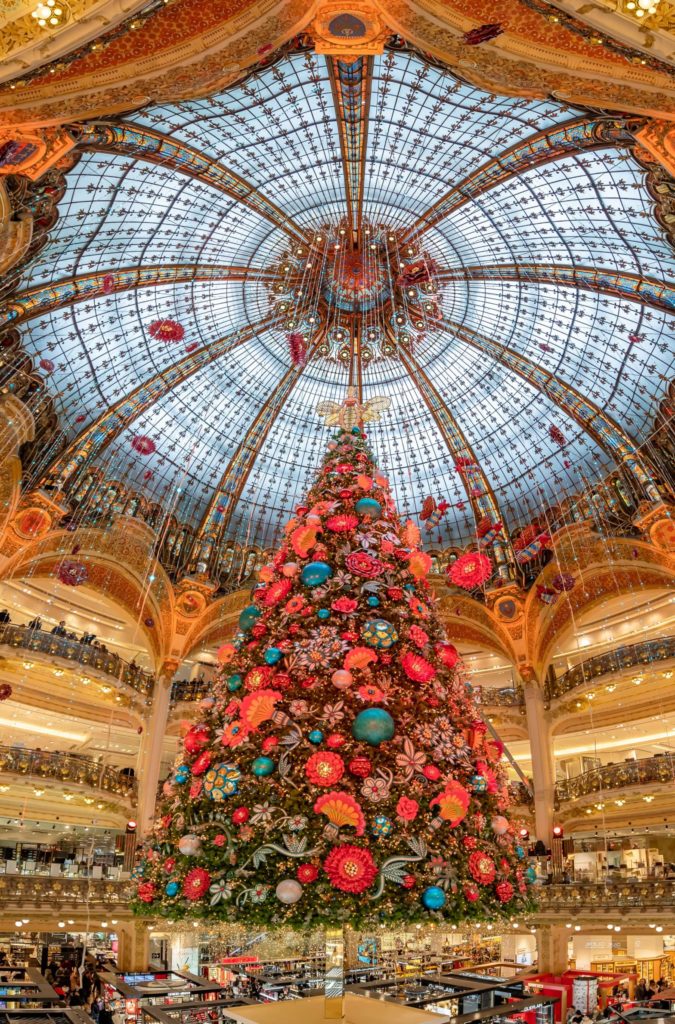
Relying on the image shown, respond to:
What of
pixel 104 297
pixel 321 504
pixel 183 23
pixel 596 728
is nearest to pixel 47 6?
pixel 183 23

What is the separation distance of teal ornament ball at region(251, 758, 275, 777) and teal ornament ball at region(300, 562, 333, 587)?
68.9 inches

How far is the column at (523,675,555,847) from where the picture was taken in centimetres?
2266

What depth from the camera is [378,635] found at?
6426 mm

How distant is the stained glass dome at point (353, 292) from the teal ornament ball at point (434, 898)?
35.6 ft

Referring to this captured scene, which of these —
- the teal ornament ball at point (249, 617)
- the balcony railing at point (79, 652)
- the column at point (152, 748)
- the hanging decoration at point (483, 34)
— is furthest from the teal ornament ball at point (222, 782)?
the column at point (152, 748)

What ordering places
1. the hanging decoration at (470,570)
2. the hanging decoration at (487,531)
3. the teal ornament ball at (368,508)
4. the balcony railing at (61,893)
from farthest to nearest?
the hanging decoration at (487,531) < the balcony railing at (61,893) < the hanging decoration at (470,570) < the teal ornament ball at (368,508)

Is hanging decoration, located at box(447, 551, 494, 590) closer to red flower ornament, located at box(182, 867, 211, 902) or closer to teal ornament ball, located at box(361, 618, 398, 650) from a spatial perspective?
teal ornament ball, located at box(361, 618, 398, 650)

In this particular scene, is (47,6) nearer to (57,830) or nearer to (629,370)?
(629,370)

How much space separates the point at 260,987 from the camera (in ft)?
44.9

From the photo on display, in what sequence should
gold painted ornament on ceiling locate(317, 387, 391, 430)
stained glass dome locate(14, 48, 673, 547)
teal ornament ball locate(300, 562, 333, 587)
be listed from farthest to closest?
stained glass dome locate(14, 48, 673, 547), gold painted ornament on ceiling locate(317, 387, 391, 430), teal ornament ball locate(300, 562, 333, 587)

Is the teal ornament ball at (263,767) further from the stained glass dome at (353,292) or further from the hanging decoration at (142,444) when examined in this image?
the hanging decoration at (142,444)

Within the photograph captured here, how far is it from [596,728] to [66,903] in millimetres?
17207

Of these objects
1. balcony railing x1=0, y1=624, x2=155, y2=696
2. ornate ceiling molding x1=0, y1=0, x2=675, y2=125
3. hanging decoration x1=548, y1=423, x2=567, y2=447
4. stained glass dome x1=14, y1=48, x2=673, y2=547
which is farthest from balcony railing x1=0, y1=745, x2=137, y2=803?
ornate ceiling molding x1=0, y1=0, x2=675, y2=125

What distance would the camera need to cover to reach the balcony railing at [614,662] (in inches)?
Result: 870
